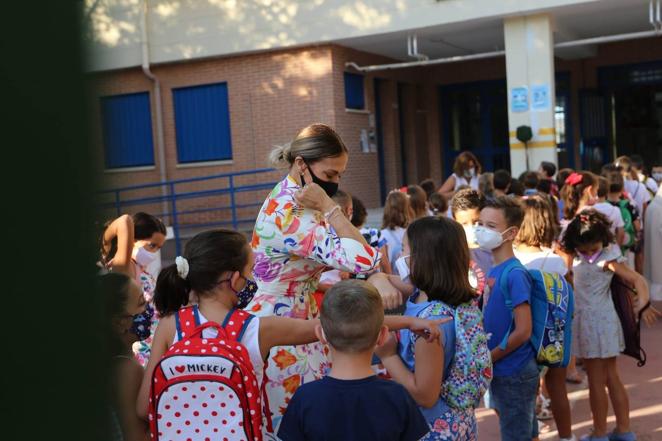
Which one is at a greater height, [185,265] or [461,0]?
[461,0]

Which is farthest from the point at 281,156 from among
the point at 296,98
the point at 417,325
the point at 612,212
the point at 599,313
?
the point at 296,98

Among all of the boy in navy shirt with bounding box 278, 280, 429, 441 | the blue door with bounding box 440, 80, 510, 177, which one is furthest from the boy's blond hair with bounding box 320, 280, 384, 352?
the blue door with bounding box 440, 80, 510, 177

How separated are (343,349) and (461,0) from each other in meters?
12.8

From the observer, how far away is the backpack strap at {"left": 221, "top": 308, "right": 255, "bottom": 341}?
2.55 metres

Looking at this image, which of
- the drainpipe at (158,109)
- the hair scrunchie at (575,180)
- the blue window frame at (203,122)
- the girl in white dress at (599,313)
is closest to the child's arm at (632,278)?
the girl in white dress at (599,313)

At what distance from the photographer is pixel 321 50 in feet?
51.6

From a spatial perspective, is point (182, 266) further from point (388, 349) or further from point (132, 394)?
point (388, 349)

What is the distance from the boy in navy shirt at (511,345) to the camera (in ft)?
12.9

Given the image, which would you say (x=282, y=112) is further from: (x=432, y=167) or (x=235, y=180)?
(x=432, y=167)

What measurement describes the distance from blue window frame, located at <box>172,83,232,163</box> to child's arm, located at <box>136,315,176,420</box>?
1452 centimetres

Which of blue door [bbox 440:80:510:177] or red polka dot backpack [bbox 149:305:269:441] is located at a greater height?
blue door [bbox 440:80:510:177]

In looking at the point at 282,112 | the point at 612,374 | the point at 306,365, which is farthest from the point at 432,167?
the point at 306,365

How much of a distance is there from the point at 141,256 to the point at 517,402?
2.56 m

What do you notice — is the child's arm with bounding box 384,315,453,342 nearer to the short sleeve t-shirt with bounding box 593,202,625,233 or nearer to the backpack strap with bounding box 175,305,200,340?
the backpack strap with bounding box 175,305,200,340
